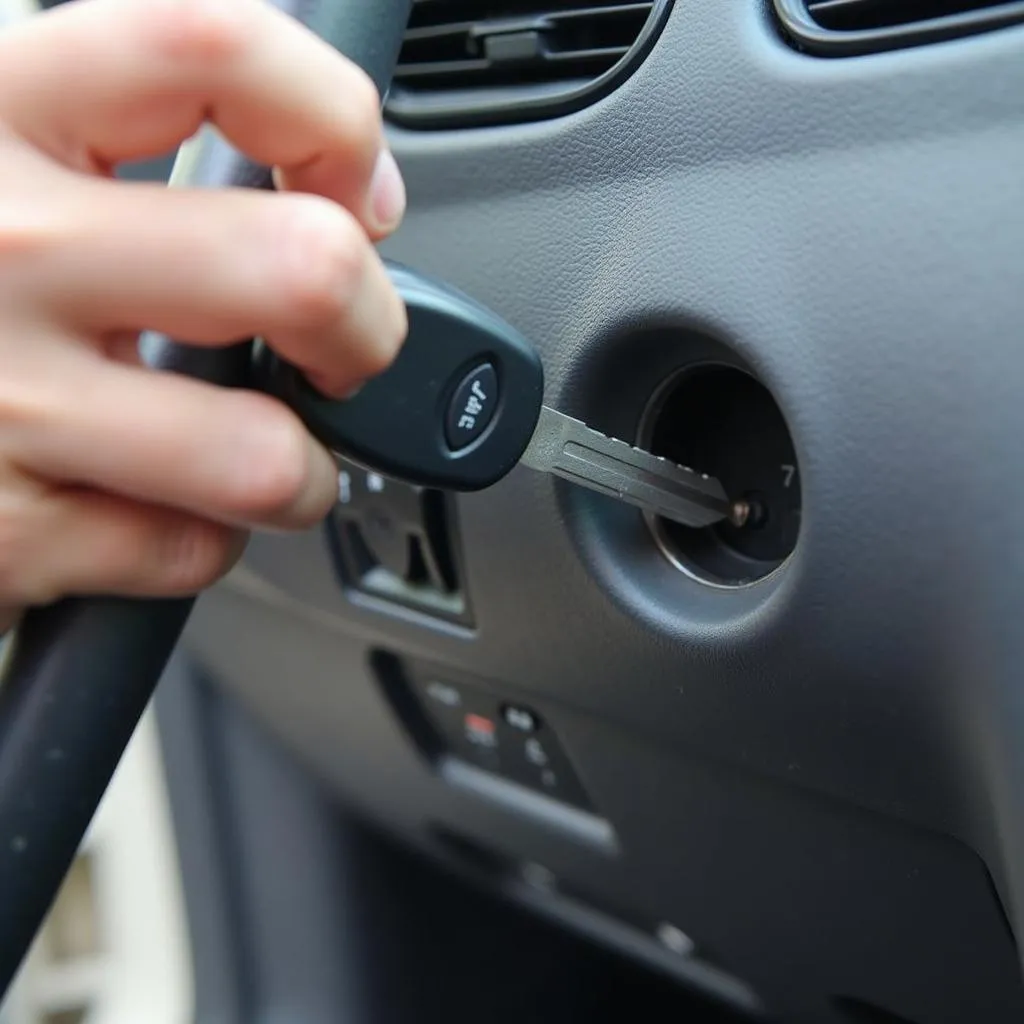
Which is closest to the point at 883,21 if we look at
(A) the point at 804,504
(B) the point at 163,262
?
(A) the point at 804,504

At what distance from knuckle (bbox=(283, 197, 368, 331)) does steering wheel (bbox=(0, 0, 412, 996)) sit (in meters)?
0.03

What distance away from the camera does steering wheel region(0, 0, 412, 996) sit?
336 millimetres

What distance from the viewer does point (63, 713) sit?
0.34 metres

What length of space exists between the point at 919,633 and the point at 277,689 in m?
0.55

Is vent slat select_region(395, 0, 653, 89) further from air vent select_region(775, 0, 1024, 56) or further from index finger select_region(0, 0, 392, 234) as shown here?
index finger select_region(0, 0, 392, 234)

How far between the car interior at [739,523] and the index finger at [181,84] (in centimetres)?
14

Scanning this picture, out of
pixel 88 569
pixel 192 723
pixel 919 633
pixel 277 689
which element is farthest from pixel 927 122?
pixel 192 723

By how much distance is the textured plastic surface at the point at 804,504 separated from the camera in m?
0.40

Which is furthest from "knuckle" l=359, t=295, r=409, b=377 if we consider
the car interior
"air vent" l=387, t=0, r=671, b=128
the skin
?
"air vent" l=387, t=0, r=671, b=128

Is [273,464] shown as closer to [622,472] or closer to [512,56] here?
[622,472]

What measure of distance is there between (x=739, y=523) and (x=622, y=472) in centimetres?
8

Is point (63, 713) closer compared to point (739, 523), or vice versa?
point (63, 713)

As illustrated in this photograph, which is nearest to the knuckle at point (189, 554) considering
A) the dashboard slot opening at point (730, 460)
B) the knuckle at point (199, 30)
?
the knuckle at point (199, 30)

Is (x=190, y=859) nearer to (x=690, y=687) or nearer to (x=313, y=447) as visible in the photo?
(x=690, y=687)
